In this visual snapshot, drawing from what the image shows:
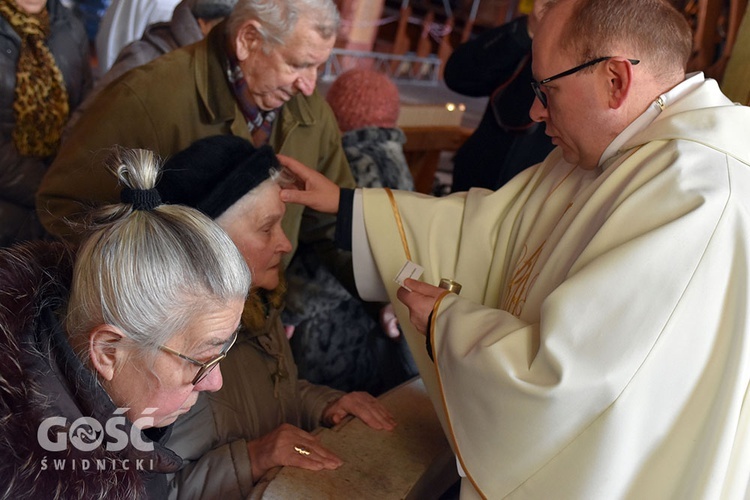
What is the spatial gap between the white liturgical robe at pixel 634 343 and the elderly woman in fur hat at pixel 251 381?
23.5 inches

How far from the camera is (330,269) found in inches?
117

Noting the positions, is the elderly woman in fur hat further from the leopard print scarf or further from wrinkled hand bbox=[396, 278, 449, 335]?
the leopard print scarf

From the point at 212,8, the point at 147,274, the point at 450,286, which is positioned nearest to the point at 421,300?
the point at 450,286

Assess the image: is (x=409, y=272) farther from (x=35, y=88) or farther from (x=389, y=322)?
(x=35, y=88)

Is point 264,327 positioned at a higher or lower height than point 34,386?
lower

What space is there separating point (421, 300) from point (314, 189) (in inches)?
25.6

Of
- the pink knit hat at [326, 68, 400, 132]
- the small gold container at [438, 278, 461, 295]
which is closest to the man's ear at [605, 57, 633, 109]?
the small gold container at [438, 278, 461, 295]

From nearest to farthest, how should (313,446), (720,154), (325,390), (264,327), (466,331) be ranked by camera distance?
(720,154), (466,331), (313,446), (264,327), (325,390)

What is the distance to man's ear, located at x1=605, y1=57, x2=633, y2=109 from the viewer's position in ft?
Result: 5.69

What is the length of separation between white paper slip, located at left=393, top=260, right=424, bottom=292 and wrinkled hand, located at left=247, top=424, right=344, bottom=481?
0.53 metres

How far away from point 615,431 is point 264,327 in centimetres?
115

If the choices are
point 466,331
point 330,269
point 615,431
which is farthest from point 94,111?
point 615,431

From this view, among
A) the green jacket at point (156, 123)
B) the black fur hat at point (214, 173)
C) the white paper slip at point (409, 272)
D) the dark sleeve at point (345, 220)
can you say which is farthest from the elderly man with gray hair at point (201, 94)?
the white paper slip at point (409, 272)

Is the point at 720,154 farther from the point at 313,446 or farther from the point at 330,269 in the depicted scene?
the point at 330,269
